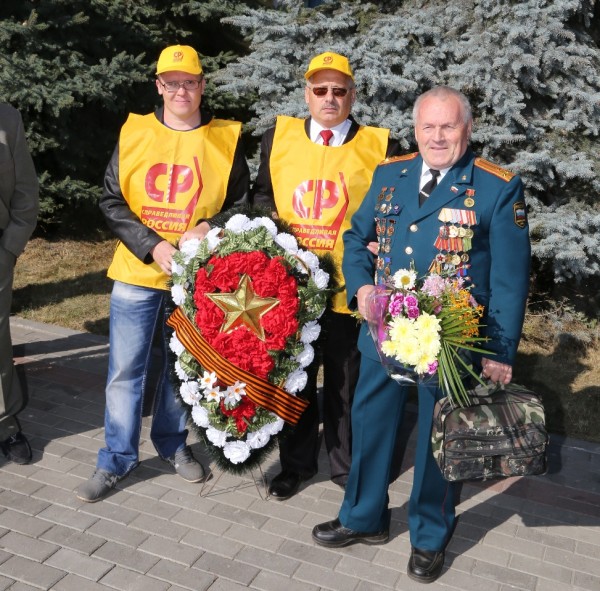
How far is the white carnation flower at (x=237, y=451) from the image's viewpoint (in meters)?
3.85

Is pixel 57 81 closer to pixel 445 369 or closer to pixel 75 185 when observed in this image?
pixel 75 185

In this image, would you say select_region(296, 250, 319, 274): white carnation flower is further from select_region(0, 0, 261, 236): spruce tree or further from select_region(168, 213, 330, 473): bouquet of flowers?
select_region(0, 0, 261, 236): spruce tree

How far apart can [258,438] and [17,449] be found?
5.46 feet

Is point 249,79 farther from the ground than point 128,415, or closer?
farther from the ground

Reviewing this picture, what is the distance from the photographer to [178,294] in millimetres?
3828

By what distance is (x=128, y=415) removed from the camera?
4.31 metres

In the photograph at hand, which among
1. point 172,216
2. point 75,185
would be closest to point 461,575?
point 172,216

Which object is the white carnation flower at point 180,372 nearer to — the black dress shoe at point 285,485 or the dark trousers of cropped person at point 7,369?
the black dress shoe at point 285,485

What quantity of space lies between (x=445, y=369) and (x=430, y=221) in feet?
2.25

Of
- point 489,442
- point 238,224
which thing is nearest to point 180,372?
point 238,224

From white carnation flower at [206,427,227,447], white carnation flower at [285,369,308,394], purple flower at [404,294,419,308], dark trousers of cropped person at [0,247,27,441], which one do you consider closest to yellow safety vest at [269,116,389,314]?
white carnation flower at [285,369,308,394]

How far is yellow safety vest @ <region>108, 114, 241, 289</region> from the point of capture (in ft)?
13.4

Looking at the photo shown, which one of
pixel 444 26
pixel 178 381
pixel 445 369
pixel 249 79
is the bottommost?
pixel 178 381

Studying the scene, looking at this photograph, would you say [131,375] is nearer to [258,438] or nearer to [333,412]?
[258,438]
